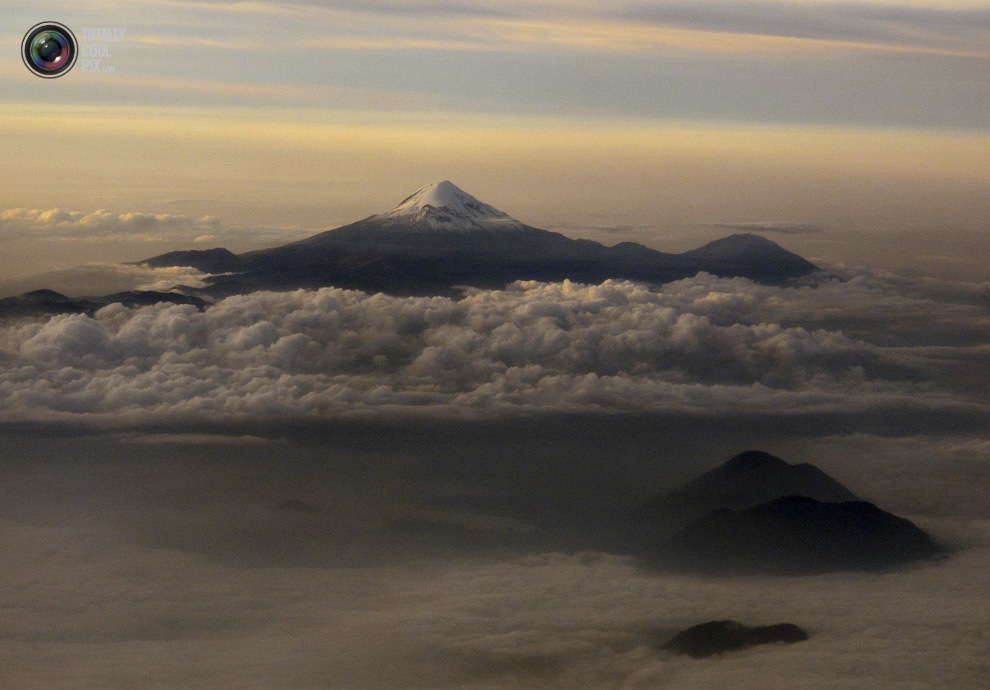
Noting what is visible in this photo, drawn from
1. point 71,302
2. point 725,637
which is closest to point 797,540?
point 725,637

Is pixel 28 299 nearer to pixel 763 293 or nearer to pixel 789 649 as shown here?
pixel 763 293

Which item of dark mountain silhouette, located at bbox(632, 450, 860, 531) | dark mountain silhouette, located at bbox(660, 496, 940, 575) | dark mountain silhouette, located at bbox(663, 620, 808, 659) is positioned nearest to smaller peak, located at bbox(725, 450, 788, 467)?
dark mountain silhouette, located at bbox(632, 450, 860, 531)

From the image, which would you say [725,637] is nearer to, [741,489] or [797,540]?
[797,540]

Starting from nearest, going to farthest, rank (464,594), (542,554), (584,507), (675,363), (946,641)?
(946,641) < (464,594) < (542,554) < (584,507) < (675,363)

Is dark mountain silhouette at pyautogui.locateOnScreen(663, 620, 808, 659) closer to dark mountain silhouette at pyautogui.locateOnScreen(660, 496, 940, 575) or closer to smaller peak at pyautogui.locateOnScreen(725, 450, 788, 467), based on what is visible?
dark mountain silhouette at pyautogui.locateOnScreen(660, 496, 940, 575)

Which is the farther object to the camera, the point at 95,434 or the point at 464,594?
the point at 95,434

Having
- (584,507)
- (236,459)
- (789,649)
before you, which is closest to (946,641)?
(789,649)
